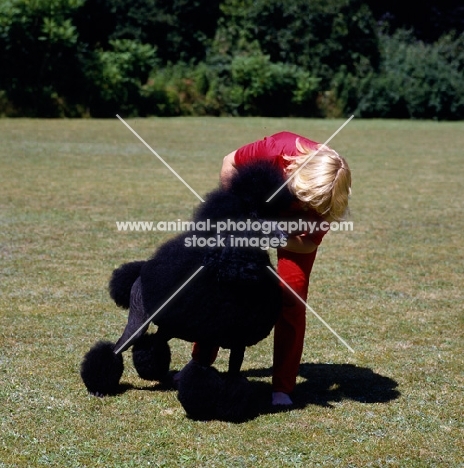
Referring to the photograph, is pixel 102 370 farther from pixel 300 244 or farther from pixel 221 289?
pixel 300 244

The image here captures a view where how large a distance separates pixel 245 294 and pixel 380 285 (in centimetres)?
410

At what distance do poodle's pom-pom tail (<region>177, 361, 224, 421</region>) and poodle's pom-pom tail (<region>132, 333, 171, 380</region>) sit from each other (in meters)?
0.59

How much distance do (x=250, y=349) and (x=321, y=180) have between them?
203 cm

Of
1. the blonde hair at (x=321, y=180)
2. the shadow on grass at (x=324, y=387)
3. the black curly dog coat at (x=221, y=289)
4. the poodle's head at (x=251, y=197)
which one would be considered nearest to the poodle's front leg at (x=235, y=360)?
the black curly dog coat at (x=221, y=289)

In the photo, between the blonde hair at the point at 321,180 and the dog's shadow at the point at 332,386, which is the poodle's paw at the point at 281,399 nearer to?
the dog's shadow at the point at 332,386

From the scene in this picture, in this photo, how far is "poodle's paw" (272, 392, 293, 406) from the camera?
5336 millimetres

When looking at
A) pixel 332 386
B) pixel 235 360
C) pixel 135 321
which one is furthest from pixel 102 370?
pixel 332 386

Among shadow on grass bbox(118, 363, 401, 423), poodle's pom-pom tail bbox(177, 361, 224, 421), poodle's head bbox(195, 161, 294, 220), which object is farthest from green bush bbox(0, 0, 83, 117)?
poodle's pom-pom tail bbox(177, 361, 224, 421)

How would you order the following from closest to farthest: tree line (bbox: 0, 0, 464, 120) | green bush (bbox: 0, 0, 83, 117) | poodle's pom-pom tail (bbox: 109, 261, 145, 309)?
poodle's pom-pom tail (bbox: 109, 261, 145, 309) < green bush (bbox: 0, 0, 83, 117) < tree line (bbox: 0, 0, 464, 120)

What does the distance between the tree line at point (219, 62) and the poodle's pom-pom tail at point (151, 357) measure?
25.9 m

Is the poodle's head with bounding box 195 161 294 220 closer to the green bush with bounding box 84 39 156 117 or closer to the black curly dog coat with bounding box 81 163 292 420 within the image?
the black curly dog coat with bounding box 81 163 292 420

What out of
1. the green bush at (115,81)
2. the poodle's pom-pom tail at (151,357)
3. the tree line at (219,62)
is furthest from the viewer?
the green bush at (115,81)

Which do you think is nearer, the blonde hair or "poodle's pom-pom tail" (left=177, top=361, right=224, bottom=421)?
"poodle's pom-pom tail" (left=177, top=361, right=224, bottom=421)

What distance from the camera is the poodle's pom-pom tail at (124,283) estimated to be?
5473 mm
